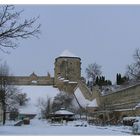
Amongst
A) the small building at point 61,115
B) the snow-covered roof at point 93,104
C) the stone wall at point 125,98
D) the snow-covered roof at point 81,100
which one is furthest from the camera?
the snow-covered roof at point 81,100

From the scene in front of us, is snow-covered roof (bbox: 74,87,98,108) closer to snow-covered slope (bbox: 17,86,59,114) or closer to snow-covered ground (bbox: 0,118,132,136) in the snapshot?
snow-covered slope (bbox: 17,86,59,114)

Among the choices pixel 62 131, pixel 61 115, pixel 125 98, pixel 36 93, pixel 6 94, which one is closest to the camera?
pixel 62 131

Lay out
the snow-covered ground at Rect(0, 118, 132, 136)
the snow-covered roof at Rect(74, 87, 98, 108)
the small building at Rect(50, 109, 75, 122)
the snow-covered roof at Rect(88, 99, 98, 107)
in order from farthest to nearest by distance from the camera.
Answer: the snow-covered roof at Rect(74, 87, 98, 108) < the snow-covered roof at Rect(88, 99, 98, 107) < the small building at Rect(50, 109, 75, 122) < the snow-covered ground at Rect(0, 118, 132, 136)

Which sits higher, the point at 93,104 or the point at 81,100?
the point at 81,100

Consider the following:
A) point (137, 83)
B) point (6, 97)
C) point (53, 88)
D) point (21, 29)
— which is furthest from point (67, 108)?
point (21, 29)

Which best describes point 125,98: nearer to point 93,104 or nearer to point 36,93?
point 93,104

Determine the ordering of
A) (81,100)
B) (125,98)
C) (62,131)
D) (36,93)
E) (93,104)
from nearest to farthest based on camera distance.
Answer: (62,131)
(125,98)
(36,93)
(93,104)
(81,100)

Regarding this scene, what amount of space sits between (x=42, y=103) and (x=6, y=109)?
26.7 feet

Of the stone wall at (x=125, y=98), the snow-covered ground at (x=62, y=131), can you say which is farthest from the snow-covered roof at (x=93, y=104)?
the snow-covered ground at (x=62, y=131)

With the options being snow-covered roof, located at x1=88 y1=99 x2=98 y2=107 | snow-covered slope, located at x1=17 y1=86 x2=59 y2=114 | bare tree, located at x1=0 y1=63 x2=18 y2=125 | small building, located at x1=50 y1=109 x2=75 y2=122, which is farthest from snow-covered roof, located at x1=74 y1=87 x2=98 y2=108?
bare tree, located at x1=0 y1=63 x2=18 y2=125

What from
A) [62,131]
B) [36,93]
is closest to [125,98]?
[36,93]

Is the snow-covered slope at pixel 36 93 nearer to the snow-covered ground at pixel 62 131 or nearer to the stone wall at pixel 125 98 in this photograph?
the stone wall at pixel 125 98

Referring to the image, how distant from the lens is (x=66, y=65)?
28234mm

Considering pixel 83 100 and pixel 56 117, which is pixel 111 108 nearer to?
pixel 56 117
